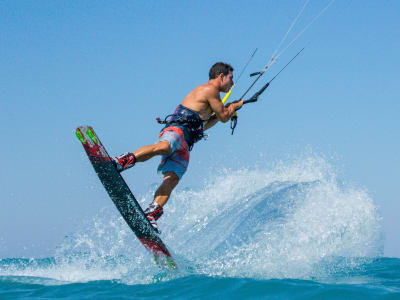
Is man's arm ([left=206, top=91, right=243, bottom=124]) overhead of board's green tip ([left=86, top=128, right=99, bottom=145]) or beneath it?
overhead

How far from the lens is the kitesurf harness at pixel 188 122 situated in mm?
6531

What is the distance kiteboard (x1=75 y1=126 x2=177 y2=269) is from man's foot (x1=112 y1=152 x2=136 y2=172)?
0.06 meters

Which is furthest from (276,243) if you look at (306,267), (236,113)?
(236,113)

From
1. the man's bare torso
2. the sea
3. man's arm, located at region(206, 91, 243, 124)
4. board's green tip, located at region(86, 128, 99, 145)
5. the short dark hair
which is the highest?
the short dark hair

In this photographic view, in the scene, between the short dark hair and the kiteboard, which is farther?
the short dark hair

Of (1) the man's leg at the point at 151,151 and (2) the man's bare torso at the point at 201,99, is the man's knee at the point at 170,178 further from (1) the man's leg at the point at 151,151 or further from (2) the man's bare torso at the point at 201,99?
(2) the man's bare torso at the point at 201,99

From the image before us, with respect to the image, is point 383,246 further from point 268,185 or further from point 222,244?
point 222,244

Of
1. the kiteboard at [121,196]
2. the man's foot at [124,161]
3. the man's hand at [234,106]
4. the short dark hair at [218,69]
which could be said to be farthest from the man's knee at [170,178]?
the short dark hair at [218,69]

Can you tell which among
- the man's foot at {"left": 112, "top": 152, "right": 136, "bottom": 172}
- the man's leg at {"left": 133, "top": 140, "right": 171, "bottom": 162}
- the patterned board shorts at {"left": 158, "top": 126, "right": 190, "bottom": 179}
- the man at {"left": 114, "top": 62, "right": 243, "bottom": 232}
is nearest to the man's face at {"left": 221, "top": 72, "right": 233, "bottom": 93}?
the man at {"left": 114, "top": 62, "right": 243, "bottom": 232}

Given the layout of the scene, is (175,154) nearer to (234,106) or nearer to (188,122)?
(188,122)

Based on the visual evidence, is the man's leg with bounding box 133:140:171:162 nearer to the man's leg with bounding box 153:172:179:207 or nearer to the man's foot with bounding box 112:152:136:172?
the man's foot with bounding box 112:152:136:172

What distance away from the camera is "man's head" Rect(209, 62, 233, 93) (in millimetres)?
6594

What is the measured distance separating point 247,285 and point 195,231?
3.66 metres

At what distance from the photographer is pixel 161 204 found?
6523 millimetres
